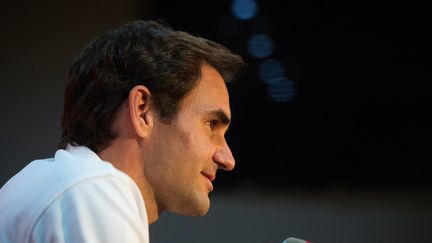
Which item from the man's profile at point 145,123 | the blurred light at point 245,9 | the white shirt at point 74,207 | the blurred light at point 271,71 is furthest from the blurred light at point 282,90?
the white shirt at point 74,207

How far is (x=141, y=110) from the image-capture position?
3.34 ft

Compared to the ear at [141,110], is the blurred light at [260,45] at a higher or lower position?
lower

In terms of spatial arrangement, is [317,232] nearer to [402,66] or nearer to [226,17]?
[402,66]

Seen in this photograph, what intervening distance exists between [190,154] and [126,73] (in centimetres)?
21

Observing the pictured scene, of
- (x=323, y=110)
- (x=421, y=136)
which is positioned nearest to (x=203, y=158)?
(x=323, y=110)

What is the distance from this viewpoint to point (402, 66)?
2123 mm

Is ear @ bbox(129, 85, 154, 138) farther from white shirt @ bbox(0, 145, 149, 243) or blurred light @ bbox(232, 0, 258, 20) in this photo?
blurred light @ bbox(232, 0, 258, 20)

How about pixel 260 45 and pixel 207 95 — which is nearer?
pixel 207 95

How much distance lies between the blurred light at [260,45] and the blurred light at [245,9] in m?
0.10

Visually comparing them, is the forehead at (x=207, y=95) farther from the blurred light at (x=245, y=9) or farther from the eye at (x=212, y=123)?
the blurred light at (x=245, y=9)

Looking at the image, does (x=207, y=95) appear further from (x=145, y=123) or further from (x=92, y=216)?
(x=92, y=216)

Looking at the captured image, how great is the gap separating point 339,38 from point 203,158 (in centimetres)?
132

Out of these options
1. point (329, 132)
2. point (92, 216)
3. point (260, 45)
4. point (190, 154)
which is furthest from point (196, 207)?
point (260, 45)

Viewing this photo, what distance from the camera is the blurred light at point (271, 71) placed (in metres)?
2.21
